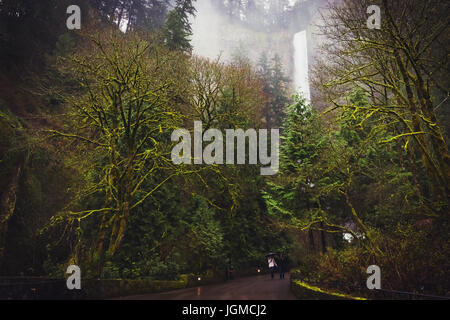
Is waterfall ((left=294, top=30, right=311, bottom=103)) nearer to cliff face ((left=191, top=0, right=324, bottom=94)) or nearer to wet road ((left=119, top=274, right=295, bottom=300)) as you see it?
cliff face ((left=191, top=0, right=324, bottom=94))

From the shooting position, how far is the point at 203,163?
52.4ft

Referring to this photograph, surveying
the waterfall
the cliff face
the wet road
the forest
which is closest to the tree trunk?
the forest

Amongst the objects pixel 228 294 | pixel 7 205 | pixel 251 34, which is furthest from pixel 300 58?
pixel 7 205

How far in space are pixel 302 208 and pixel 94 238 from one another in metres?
13.4

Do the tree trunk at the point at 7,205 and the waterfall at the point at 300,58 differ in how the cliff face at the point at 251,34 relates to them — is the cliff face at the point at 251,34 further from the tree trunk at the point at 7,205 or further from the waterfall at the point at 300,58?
the tree trunk at the point at 7,205

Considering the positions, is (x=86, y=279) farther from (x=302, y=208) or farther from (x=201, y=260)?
(x=302, y=208)

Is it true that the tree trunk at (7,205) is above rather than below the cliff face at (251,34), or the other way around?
below

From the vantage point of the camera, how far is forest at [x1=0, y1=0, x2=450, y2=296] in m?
8.76

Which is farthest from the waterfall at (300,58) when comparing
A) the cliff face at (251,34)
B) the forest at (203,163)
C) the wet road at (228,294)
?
the wet road at (228,294)

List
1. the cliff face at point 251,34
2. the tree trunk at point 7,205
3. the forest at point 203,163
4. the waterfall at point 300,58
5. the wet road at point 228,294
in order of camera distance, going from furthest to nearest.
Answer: the cliff face at point 251,34
the waterfall at point 300,58
the tree trunk at point 7,205
the wet road at point 228,294
the forest at point 203,163

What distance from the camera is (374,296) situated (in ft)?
24.9

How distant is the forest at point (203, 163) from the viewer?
876 cm

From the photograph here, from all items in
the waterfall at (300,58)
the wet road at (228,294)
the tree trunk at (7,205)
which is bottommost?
the wet road at (228,294)

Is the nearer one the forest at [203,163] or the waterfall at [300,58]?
the forest at [203,163]
